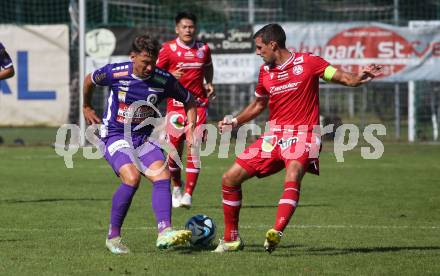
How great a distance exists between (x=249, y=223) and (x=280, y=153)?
2532mm

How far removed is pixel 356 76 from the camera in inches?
335

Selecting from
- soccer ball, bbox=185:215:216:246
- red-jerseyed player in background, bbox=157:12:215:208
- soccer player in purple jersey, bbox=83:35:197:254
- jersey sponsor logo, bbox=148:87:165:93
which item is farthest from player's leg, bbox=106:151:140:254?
red-jerseyed player in background, bbox=157:12:215:208

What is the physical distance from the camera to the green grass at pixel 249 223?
7.89 metres

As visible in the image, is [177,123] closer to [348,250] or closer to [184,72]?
[184,72]

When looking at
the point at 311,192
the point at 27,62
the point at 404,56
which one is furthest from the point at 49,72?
the point at 311,192

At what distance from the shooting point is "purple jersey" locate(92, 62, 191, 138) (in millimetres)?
8883

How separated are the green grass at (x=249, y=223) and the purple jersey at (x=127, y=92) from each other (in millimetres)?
1117

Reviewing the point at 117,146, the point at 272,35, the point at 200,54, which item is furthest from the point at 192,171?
the point at 272,35

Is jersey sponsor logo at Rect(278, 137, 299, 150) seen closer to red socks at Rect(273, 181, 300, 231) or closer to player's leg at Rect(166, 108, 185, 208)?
red socks at Rect(273, 181, 300, 231)

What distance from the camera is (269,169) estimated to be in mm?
8781

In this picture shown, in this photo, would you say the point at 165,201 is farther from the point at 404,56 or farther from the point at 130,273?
the point at 404,56

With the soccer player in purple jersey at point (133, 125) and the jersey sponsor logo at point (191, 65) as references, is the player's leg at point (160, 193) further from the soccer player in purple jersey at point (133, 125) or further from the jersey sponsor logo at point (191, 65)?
the jersey sponsor logo at point (191, 65)

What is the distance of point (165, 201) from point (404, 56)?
54.2 feet

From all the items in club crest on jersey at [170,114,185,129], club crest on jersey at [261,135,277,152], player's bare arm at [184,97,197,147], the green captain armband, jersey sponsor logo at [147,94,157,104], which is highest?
the green captain armband
